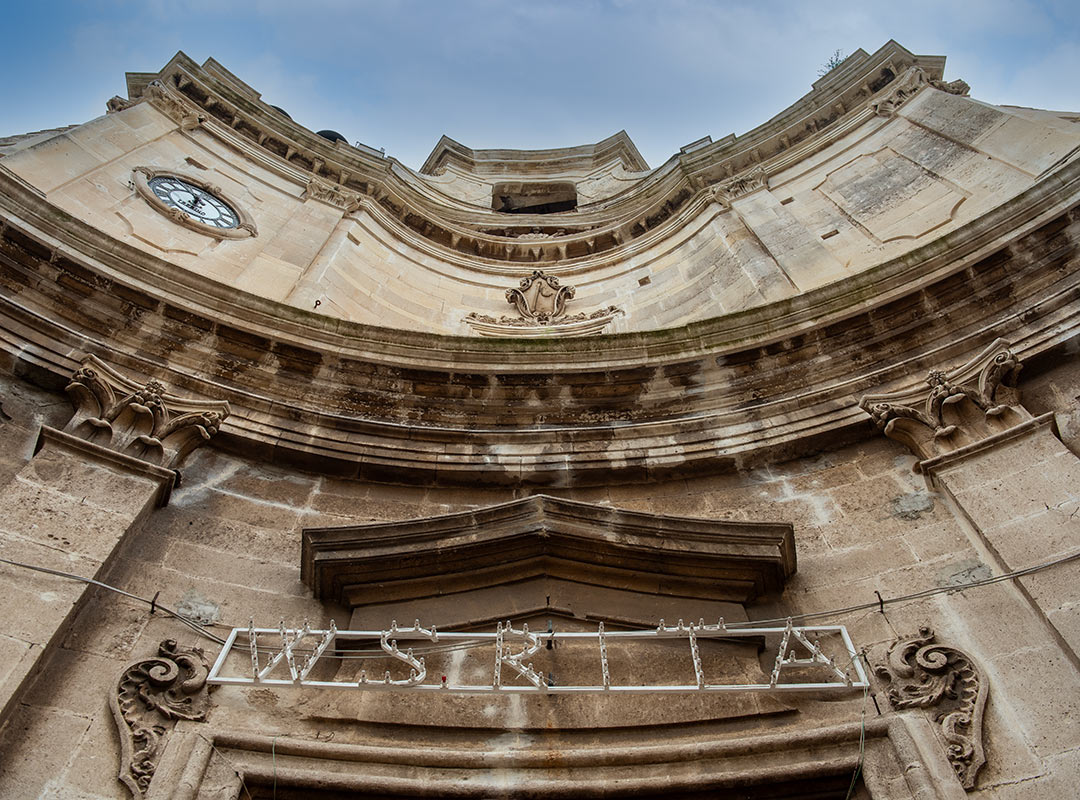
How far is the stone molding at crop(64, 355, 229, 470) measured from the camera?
7.65m

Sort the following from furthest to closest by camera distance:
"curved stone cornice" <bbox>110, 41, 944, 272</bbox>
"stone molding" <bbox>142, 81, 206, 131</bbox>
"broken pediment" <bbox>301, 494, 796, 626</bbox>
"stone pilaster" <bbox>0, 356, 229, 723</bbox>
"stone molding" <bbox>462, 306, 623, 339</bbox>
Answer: "curved stone cornice" <bbox>110, 41, 944, 272</bbox> → "stone molding" <bbox>142, 81, 206, 131</bbox> → "stone molding" <bbox>462, 306, 623, 339</bbox> → "broken pediment" <bbox>301, 494, 796, 626</bbox> → "stone pilaster" <bbox>0, 356, 229, 723</bbox>

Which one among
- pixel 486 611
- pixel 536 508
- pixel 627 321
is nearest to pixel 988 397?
pixel 536 508

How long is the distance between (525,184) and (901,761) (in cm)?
2712

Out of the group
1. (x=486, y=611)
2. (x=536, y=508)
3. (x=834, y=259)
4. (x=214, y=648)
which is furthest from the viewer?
(x=834, y=259)

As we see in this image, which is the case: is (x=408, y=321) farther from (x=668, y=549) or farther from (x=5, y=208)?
(x=668, y=549)

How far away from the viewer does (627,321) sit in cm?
1609

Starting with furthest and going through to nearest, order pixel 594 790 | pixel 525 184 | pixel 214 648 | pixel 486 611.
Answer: pixel 525 184 < pixel 486 611 < pixel 214 648 < pixel 594 790

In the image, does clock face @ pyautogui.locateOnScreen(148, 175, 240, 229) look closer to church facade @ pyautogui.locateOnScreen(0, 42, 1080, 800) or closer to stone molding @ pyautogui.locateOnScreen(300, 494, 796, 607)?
church facade @ pyautogui.locateOnScreen(0, 42, 1080, 800)

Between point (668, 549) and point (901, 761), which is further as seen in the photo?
point (668, 549)

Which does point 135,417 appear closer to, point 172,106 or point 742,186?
point 172,106

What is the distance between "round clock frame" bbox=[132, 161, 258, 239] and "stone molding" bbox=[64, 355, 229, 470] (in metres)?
7.19

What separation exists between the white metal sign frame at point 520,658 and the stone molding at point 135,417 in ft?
7.53

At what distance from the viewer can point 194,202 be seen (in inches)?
615

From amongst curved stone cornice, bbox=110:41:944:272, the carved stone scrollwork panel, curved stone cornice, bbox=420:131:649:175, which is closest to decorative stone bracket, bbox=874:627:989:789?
the carved stone scrollwork panel
